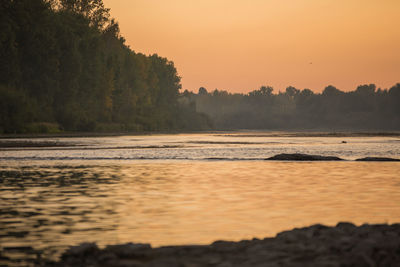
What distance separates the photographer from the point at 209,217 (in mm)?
17672

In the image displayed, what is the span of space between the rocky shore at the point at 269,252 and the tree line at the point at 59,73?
92.2 m

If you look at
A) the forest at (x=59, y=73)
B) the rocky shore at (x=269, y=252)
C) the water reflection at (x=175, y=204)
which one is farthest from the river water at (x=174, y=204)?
the forest at (x=59, y=73)

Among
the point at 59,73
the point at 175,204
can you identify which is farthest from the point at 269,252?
the point at 59,73

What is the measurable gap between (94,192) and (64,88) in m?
107

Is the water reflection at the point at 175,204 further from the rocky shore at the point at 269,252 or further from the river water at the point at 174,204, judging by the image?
the rocky shore at the point at 269,252

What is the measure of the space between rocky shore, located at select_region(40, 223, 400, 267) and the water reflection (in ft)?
3.54

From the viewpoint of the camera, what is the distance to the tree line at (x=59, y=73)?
11056cm

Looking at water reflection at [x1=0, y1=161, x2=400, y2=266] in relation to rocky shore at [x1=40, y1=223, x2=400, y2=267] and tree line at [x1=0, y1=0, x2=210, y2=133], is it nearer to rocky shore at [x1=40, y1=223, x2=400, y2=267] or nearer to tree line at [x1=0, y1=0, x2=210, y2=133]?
rocky shore at [x1=40, y1=223, x2=400, y2=267]

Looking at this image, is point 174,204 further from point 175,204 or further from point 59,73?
point 59,73

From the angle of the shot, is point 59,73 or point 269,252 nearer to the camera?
point 269,252

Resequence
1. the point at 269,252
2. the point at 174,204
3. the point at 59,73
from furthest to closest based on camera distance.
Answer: the point at 59,73
the point at 174,204
the point at 269,252

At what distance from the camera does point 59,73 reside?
416ft

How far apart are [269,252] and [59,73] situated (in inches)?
4676

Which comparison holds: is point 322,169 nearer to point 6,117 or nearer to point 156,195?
point 156,195
